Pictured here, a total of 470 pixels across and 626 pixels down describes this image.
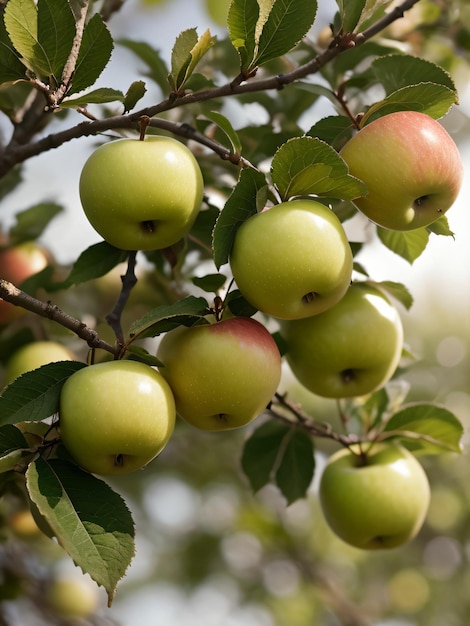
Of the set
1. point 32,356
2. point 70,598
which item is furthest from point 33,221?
point 70,598

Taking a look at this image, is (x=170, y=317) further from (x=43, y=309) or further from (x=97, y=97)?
(x=97, y=97)

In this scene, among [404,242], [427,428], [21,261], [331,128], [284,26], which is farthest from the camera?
[21,261]

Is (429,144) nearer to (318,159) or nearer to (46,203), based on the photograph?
(318,159)

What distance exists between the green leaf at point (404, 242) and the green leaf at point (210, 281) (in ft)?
0.99

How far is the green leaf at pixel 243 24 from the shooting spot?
3.05 feet

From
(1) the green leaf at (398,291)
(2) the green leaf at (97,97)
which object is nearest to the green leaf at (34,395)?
(2) the green leaf at (97,97)

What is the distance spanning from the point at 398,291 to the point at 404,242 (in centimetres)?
9

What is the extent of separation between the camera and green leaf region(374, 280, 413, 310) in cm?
121

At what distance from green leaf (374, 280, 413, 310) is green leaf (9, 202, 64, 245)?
2.70 ft

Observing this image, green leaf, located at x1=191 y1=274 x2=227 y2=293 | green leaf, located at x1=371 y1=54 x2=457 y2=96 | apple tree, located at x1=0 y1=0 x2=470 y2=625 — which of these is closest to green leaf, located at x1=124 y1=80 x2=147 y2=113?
apple tree, located at x1=0 y1=0 x2=470 y2=625

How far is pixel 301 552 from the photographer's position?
3473 millimetres

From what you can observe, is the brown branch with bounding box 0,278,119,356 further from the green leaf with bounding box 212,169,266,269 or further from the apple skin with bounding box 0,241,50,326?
the apple skin with bounding box 0,241,50,326

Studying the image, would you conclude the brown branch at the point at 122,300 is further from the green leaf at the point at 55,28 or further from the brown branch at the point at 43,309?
the green leaf at the point at 55,28

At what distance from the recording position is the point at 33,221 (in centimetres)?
169
